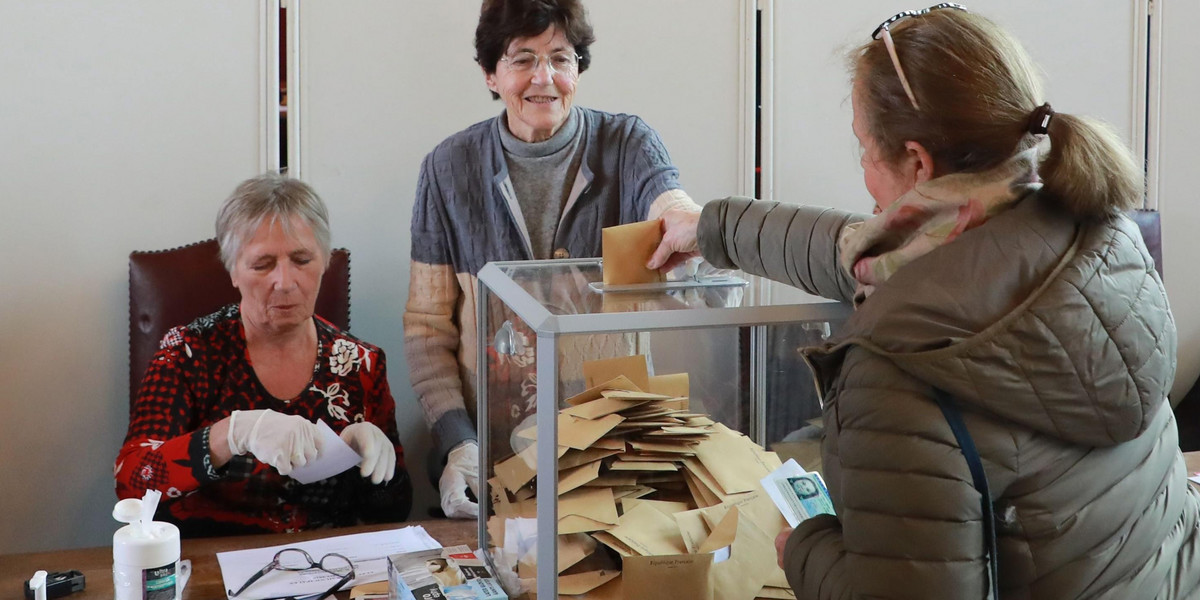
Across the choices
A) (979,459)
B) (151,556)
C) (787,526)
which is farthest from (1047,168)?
(151,556)

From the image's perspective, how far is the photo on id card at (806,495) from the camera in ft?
4.14

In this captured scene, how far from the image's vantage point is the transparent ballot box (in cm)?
114

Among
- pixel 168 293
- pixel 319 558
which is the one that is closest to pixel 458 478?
pixel 319 558

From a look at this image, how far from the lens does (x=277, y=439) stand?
201 centimetres

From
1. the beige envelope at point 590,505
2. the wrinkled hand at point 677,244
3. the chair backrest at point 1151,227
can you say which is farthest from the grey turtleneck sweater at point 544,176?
the chair backrest at point 1151,227

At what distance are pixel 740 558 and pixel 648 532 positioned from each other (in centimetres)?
11

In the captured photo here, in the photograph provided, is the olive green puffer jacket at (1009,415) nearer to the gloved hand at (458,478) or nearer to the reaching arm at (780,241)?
the reaching arm at (780,241)

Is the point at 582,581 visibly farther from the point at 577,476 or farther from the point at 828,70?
the point at 828,70

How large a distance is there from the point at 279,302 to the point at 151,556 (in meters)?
0.89

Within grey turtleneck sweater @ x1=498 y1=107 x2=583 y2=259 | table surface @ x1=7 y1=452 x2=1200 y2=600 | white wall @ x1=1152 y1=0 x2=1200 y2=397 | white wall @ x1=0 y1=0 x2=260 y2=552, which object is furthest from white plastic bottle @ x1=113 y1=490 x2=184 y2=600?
white wall @ x1=1152 y1=0 x2=1200 y2=397

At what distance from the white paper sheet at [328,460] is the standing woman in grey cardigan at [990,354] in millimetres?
1066

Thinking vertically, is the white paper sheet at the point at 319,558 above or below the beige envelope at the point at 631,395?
below

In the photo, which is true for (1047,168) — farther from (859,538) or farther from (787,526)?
(787,526)

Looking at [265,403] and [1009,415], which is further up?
[1009,415]
